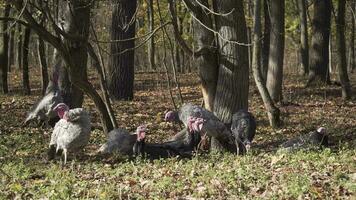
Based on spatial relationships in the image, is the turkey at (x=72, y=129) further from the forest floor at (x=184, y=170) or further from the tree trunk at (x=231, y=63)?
the tree trunk at (x=231, y=63)

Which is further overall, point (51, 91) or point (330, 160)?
point (51, 91)

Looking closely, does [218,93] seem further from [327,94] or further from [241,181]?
[327,94]

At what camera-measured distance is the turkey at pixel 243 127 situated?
10352mm

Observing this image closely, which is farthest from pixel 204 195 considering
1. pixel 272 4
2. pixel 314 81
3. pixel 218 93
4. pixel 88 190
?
pixel 314 81

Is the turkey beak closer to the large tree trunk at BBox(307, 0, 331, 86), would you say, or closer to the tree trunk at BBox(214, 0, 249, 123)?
the tree trunk at BBox(214, 0, 249, 123)

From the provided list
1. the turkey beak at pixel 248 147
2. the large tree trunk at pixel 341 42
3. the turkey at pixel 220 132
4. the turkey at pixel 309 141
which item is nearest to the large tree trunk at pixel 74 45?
the turkey at pixel 220 132

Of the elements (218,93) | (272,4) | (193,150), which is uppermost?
(272,4)

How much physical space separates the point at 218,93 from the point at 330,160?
297 centimetres

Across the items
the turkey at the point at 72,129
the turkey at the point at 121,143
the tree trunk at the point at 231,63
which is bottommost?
the turkey at the point at 121,143

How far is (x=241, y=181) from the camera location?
24.2 feet

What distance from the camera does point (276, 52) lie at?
56.1ft

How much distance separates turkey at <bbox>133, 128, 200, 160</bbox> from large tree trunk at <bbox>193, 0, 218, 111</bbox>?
3.69 ft

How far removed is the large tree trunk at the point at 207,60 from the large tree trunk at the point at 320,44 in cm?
1097

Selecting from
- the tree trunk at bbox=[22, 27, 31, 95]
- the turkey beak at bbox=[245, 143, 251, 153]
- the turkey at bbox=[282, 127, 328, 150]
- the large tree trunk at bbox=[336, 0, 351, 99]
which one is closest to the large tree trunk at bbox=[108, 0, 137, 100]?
the tree trunk at bbox=[22, 27, 31, 95]
